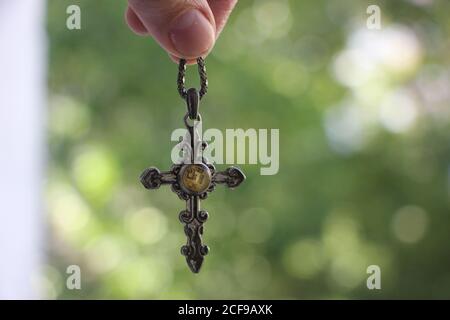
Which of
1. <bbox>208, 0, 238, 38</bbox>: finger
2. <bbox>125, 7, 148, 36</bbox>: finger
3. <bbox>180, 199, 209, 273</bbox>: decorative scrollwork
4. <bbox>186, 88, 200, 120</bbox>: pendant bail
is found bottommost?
<bbox>180, 199, 209, 273</bbox>: decorative scrollwork

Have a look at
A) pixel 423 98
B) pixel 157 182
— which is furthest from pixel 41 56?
pixel 157 182

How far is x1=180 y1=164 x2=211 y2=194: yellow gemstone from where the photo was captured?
94 cm

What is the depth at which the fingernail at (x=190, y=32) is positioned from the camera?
0.86m

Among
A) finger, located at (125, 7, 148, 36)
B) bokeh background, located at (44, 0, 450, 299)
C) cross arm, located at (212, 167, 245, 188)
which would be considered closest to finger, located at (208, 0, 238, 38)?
finger, located at (125, 7, 148, 36)

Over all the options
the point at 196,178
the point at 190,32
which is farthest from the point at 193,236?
the point at 190,32

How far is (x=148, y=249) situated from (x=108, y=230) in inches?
6.7

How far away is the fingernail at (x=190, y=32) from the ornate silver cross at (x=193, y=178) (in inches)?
2.1

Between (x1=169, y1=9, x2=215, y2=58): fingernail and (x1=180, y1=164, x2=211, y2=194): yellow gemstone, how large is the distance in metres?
0.16

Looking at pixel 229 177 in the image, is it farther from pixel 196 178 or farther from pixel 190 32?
pixel 190 32

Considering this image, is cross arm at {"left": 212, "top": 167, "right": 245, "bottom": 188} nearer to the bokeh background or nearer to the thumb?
the thumb

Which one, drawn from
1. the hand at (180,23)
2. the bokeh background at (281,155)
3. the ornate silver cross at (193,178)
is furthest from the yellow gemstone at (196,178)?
the bokeh background at (281,155)

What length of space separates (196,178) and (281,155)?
170 centimetres

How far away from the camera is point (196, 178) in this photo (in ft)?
3.08

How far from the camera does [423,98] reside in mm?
2646
